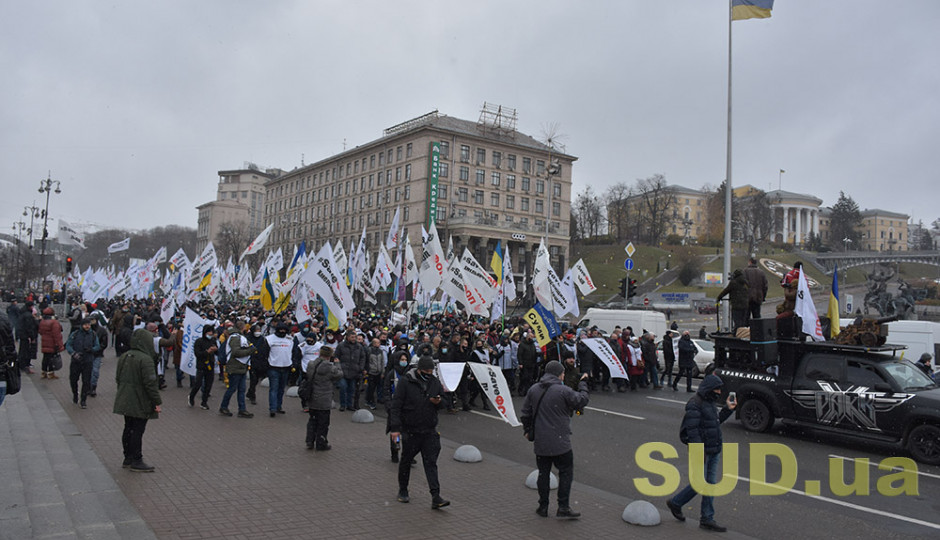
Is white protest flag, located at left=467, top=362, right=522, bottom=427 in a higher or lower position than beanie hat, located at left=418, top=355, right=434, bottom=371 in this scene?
lower

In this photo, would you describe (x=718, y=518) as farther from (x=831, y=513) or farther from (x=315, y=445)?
(x=315, y=445)

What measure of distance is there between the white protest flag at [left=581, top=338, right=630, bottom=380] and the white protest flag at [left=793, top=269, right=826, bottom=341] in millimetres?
5219

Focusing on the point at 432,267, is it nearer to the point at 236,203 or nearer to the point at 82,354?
the point at 82,354

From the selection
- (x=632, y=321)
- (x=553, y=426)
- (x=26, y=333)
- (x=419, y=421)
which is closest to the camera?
(x=553, y=426)

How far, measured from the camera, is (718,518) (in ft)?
23.7

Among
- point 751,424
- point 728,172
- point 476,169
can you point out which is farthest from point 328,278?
point 476,169

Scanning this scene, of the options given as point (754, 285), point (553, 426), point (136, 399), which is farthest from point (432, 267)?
point (553, 426)

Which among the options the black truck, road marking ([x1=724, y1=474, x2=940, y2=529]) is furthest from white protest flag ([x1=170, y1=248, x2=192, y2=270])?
road marking ([x1=724, y1=474, x2=940, y2=529])

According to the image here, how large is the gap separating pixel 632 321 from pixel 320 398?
62.3 ft

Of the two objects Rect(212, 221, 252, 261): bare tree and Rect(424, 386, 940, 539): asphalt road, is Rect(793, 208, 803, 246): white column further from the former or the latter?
Rect(424, 386, 940, 539): asphalt road

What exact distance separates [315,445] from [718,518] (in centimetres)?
567

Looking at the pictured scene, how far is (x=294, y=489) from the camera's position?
7434 millimetres

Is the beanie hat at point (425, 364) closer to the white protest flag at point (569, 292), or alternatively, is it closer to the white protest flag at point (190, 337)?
the white protest flag at point (190, 337)

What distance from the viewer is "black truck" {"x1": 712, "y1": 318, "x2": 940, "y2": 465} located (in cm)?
994
